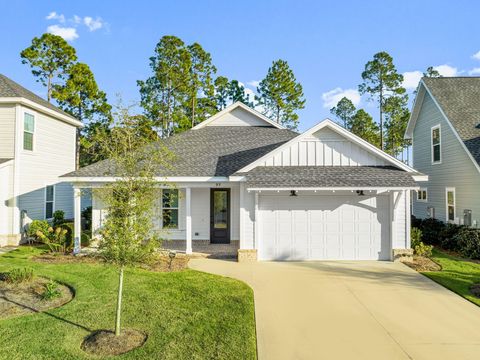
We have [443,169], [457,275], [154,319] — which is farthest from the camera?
[443,169]

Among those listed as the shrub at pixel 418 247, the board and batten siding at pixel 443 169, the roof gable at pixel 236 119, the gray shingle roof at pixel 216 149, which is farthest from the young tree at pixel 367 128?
the shrub at pixel 418 247

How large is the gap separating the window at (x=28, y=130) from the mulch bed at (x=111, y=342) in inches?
500

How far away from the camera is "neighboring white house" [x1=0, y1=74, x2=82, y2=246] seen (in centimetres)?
1414

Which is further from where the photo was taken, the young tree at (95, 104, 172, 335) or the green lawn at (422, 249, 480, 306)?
the green lawn at (422, 249, 480, 306)

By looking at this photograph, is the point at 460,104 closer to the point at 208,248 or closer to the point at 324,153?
the point at 324,153

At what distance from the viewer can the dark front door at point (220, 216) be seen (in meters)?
14.5

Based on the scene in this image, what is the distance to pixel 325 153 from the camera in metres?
A: 12.2

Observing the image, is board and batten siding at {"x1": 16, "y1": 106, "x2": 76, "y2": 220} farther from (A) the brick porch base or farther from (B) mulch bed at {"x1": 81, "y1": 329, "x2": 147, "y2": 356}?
(B) mulch bed at {"x1": 81, "y1": 329, "x2": 147, "y2": 356}

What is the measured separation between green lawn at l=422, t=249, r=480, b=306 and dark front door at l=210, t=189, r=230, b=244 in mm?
8068

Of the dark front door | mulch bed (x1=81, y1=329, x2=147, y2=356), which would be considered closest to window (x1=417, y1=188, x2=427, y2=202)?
the dark front door

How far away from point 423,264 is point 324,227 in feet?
11.8

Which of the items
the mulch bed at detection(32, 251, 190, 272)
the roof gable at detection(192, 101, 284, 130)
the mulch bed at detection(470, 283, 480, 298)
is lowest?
the mulch bed at detection(470, 283, 480, 298)

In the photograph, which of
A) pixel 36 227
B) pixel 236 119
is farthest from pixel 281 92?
pixel 36 227

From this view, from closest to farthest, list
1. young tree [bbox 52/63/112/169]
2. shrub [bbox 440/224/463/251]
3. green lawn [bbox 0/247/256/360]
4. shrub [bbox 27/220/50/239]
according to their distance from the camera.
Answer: green lawn [bbox 0/247/256/360]
shrub [bbox 440/224/463/251]
shrub [bbox 27/220/50/239]
young tree [bbox 52/63/112/169]
